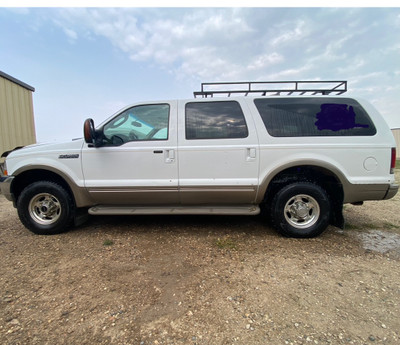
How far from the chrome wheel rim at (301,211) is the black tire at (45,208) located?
317cm

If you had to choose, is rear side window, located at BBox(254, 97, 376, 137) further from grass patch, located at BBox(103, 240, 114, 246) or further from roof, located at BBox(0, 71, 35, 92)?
roof, located at BBox(0, 71, 35, 92)

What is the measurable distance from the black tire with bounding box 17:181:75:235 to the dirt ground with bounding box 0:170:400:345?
→ 0.17 m

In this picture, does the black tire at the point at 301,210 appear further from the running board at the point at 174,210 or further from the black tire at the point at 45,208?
the black tire at the point at 45,208

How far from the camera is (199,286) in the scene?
208 cm

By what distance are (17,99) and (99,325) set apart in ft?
28.1

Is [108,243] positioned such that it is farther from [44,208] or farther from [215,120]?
[215,120]

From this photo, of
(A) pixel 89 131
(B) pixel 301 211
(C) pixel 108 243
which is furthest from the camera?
(B) pixel 301 211

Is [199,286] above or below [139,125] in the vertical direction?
below

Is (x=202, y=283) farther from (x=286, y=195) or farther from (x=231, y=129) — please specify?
(x=231, y=129)

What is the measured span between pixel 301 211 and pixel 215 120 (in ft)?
5.83

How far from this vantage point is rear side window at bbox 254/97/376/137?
116 inches

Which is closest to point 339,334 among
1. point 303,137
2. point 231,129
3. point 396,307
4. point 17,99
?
point 396,307

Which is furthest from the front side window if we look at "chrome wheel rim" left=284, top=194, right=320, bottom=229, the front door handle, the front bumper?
"chrome wheel rim" left=284, top=194, right=320, bottom=229

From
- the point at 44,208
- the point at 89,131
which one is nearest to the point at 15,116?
the point at 44,208
